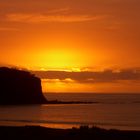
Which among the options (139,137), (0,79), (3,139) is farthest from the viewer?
(0,79)

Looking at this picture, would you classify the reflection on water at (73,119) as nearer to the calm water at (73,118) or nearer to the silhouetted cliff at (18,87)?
the calm water at (73,118)

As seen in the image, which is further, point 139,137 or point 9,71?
point 9,71

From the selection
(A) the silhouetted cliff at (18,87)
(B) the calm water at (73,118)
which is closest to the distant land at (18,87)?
(A) the silhouetted cliff at (18,87)

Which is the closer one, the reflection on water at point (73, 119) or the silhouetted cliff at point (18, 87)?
the reflection on water at point (73, 119)

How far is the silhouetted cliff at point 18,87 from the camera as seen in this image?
432 ft

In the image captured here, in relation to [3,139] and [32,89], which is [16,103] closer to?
[32,89]

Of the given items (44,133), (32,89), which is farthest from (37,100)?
(44,133)

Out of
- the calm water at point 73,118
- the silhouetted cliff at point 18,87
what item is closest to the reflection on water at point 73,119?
the calm water at point 73,118

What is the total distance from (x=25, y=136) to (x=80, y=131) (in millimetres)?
3631

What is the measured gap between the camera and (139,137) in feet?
105

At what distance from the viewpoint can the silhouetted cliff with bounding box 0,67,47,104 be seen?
432 feet

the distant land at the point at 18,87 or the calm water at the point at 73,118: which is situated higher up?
the distant land at the point at 18,87

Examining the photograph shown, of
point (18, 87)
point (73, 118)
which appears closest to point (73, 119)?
point (73, 118)

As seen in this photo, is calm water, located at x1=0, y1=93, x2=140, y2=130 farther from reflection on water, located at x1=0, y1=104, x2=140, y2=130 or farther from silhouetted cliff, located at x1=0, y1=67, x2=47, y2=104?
silhouetted cliff, located at x1=0, y1=67, x2=47, y2=104
